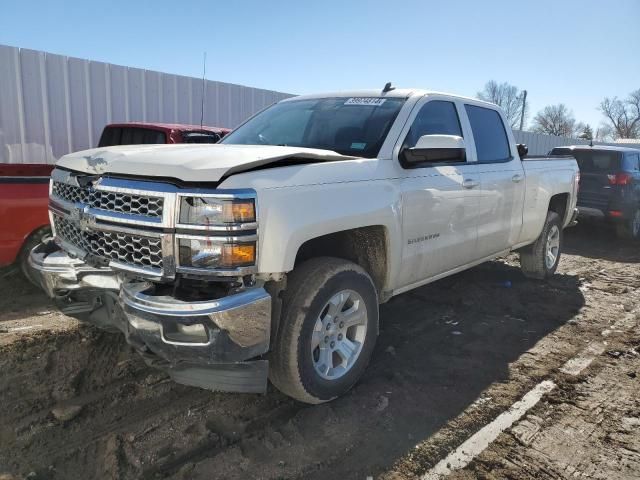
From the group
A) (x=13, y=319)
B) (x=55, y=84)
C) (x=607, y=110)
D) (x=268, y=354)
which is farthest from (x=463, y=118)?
(x=607, y=110)

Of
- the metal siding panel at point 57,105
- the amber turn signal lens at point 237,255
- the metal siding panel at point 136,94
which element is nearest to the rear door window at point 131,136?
the metal siding panel at point 57,105

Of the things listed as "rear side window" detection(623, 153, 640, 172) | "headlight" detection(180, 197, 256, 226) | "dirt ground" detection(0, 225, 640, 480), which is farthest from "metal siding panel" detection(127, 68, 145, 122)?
"rear side window" detection(623, 153, 640, 172)

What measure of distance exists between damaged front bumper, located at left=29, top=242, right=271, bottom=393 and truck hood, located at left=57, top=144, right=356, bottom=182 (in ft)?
1.95

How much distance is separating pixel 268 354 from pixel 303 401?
1.43 feet

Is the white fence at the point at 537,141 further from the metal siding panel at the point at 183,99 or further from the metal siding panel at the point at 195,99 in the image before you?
the metal siding panel at the point at 183,99

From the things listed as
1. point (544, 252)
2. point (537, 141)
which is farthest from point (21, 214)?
point (537, 141)

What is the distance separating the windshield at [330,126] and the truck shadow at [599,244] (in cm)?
608

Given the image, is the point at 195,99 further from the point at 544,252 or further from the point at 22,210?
the point at 544,252

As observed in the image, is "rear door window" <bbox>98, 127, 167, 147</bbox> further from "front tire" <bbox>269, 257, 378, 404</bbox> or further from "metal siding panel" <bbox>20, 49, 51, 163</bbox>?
"front tire" <bbox>269, 257, 378, 404</bbox>

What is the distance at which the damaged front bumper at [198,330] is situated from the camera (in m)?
2.53

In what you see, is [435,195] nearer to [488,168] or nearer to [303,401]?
[488,168]

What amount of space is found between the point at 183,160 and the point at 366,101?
188 cm

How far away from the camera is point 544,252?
20.6ft

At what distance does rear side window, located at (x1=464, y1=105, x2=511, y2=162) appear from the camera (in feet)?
15.7
